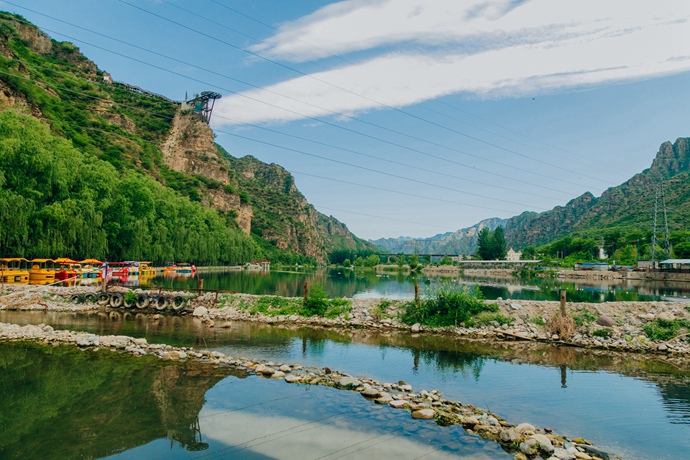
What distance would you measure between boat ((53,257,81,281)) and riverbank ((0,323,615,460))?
647 inches

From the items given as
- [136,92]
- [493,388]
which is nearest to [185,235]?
[493,388]

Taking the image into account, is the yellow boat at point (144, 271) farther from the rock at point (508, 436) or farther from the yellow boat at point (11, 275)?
the rock at point (508, 436)

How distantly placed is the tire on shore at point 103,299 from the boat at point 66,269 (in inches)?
280

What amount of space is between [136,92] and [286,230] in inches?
3118

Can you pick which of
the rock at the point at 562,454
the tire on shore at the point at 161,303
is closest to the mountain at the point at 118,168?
the tire on shore at the point at 161,303

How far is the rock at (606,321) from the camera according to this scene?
Result: 19.7 meters

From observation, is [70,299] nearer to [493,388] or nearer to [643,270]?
[493,388]

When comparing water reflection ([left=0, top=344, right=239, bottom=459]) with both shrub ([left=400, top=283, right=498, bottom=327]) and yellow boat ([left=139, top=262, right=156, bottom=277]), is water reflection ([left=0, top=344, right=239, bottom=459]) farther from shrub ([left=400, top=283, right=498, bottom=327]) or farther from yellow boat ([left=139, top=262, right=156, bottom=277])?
yellow boat ([left=139, top=262, right=156, bottom=277])

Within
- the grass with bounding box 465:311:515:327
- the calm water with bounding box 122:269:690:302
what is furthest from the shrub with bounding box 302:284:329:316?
the grass with bounding box 465:311:515:327

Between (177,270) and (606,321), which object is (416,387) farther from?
(177,270)

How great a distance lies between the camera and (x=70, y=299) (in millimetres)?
25547

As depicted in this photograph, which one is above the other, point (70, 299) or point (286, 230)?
point (286, 230)

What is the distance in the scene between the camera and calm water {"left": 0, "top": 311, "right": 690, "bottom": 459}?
8.66 m

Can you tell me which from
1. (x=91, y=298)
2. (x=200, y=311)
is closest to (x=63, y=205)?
(x=91, y=298)
